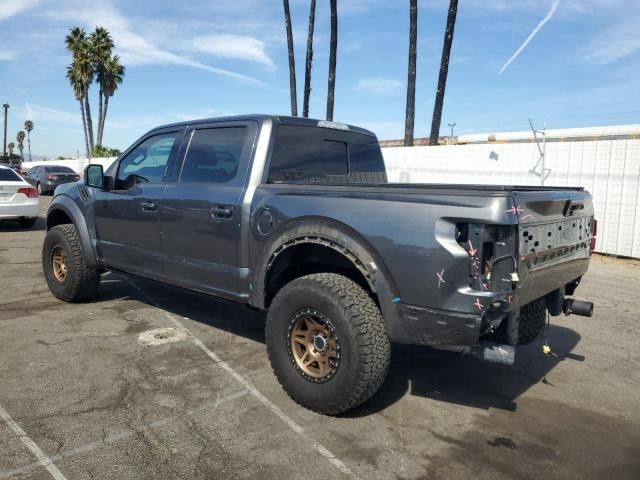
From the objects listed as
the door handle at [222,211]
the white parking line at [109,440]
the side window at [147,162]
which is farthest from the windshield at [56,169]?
the white parking line at [109,440]

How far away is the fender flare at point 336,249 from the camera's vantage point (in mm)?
2955

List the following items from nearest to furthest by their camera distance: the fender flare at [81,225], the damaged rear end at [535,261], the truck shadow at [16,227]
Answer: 1. the damaged rear end at [535,261]
2. the fender flare at [81,225]
3. the truck shadow at [16,227]

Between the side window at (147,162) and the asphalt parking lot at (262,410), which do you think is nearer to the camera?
the asphalt parking lot at (262,410)

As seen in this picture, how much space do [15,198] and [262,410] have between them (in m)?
10.6

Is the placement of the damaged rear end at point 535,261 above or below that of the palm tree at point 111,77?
below

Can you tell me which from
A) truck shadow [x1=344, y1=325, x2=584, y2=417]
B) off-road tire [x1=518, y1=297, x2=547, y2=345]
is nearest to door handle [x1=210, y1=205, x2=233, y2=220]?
truck shadow [x1=344, y1=325, x2=584, y2=417]

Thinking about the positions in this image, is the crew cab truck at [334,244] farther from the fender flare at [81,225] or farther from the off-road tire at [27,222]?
the off-road tire at [27,222]

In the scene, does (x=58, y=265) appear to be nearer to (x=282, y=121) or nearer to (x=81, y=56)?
(x=282, y=121)

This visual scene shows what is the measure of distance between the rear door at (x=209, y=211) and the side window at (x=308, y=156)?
23 cm

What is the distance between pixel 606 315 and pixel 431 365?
9.64 ft

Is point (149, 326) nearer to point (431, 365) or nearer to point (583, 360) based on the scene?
point (431, 365)

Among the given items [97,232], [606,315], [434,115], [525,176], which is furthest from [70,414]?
[434,115]

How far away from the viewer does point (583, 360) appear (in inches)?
175

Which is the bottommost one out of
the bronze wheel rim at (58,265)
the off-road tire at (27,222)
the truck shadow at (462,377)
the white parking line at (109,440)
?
the truck shadow at (462,377)
